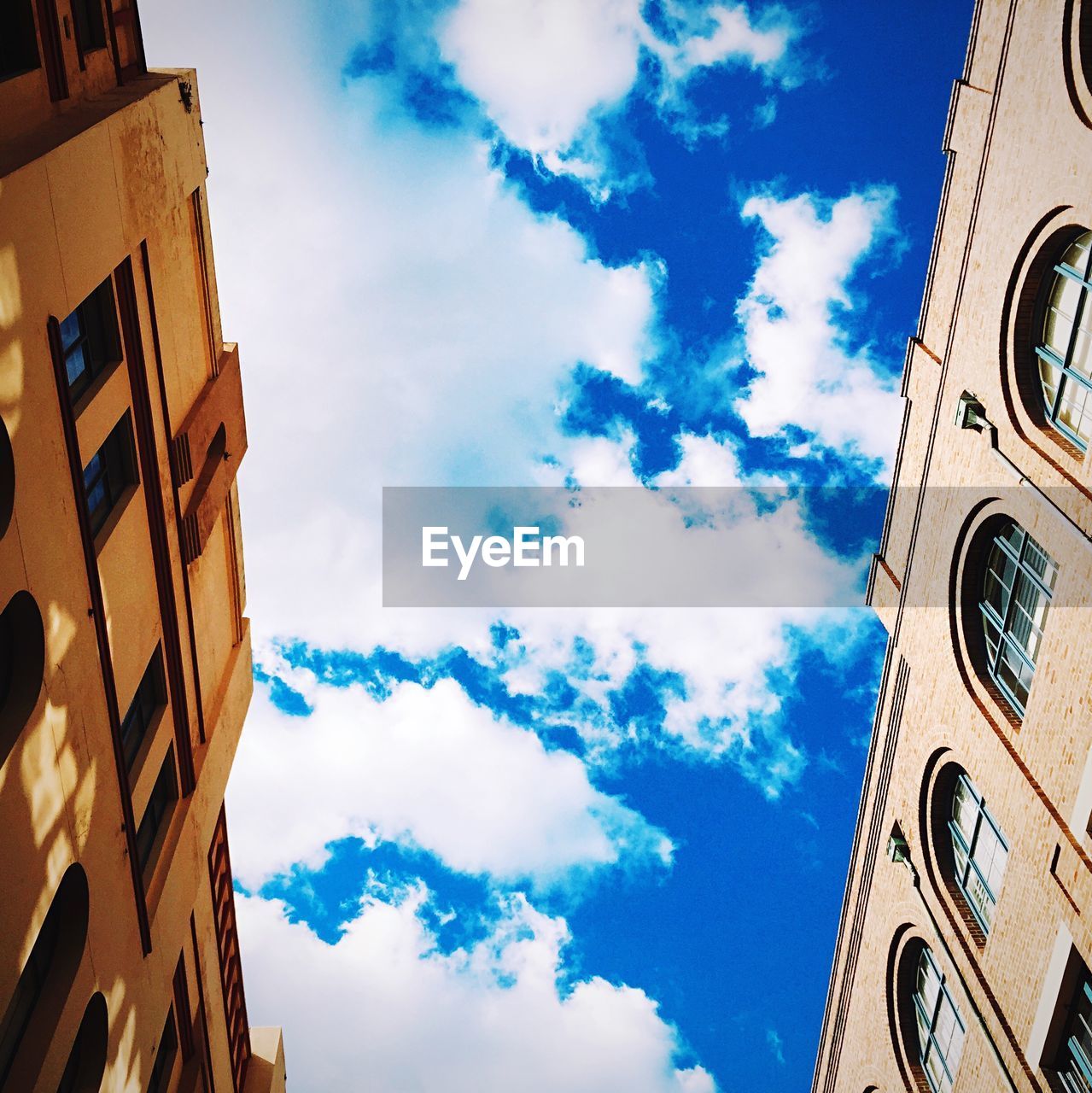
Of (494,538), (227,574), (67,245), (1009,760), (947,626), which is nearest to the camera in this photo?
(67,245)

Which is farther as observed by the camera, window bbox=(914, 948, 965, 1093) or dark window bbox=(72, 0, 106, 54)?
window bbox=(914, 948, 965, 1093)

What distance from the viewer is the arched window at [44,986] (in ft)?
27.6

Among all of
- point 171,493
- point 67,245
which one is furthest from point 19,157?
point 171,493

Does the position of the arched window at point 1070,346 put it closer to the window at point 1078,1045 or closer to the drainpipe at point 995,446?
the drainpipe at point 995,446

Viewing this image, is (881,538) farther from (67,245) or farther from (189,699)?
(67,245)

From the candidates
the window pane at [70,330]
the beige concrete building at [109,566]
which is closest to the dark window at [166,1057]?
the beige concrete building at [109,566]

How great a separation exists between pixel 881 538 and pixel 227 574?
12864 mm

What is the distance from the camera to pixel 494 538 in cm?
1798

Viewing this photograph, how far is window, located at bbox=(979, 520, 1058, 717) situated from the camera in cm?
1144

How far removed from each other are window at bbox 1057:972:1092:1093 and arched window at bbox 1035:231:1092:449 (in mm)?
6695

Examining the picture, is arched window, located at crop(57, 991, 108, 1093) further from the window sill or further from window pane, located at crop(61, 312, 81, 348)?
window pane, located at crop(61, 312, 81, 348)

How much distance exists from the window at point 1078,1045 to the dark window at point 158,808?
12.4m

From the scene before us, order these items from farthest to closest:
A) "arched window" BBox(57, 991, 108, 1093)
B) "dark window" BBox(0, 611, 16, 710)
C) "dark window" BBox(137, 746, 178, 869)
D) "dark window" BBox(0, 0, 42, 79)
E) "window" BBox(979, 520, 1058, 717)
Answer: "dark window" BBox(137, 746, 178, 869) → "window" BBox(979, 520, 1058, 717) → "arched window" BBox(57, 991, 108, 1093) → "dark window" BBox(0, 0, 42, 79) → "dark window" BBox(0, 611, 16, 710)

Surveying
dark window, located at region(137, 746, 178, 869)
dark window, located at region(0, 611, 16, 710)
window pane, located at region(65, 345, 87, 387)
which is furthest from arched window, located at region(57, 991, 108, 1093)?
window pane, located at region(65, 345, 87, 387)
